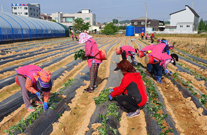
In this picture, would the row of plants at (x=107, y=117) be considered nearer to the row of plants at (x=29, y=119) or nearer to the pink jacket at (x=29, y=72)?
the row of plants at (x=29, y=119)

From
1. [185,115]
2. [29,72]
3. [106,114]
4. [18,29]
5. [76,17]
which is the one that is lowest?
[185,115]

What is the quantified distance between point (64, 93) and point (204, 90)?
449 cm

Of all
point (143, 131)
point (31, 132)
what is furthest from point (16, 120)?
point (143, 131)

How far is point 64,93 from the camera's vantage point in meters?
4.80

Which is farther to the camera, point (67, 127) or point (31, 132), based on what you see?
point (67, 127)

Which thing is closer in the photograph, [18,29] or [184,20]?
[18,29]

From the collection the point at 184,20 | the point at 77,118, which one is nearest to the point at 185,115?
the point at 77,118

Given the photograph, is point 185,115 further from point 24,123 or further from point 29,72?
point 29,72

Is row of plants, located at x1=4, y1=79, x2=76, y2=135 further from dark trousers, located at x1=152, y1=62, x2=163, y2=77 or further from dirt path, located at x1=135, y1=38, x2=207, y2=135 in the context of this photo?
dark trousers, located at x1=152, y1=62, x2=163, y2=77

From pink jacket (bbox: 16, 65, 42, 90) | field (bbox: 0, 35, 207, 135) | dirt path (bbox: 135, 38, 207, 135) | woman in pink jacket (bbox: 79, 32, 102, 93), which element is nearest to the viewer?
field (bbox: 0, 35, 207, 135)

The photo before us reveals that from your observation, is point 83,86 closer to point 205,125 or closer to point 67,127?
point 67,127

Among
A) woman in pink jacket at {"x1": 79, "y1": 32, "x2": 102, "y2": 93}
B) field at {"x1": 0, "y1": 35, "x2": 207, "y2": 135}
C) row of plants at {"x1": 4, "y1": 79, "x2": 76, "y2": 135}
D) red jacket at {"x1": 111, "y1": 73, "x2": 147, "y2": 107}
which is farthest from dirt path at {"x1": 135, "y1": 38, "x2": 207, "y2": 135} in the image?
row of plants at {"x1": 4, "y1": 79, "x2": 76, "y2": 135}

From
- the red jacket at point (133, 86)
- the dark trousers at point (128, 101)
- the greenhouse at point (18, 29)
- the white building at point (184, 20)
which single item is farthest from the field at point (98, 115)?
the white building at point (184, 20)

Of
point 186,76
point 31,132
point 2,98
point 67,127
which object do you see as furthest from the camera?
point 186,76
